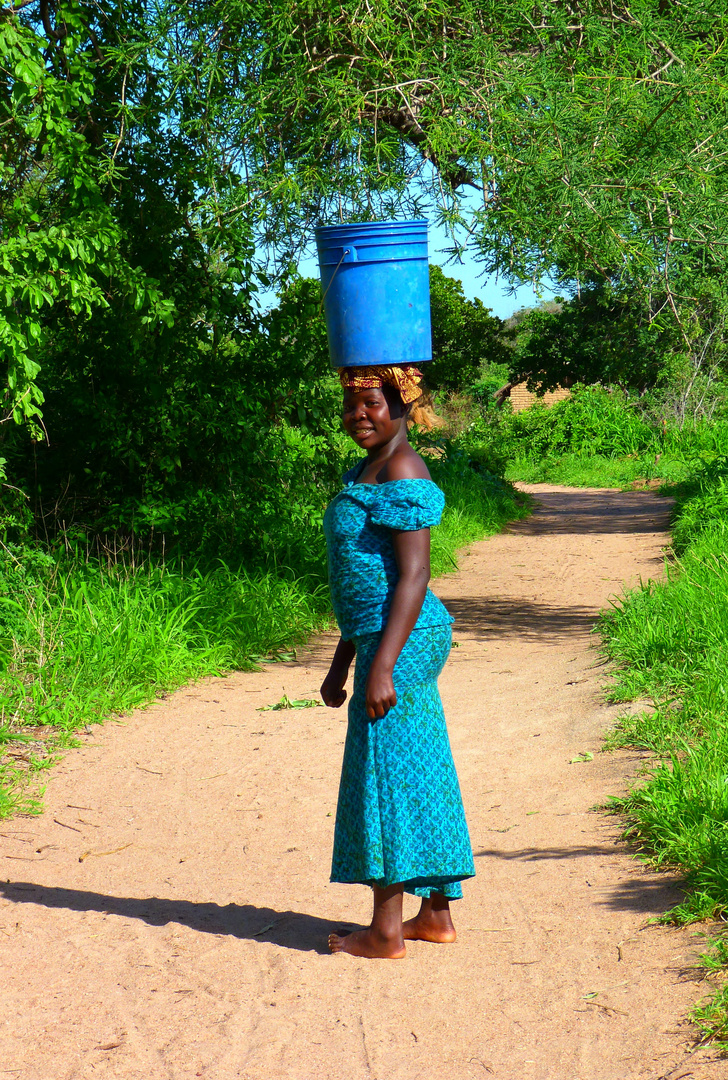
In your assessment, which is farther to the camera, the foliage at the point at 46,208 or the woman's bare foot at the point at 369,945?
the foliage at the point at 46,208

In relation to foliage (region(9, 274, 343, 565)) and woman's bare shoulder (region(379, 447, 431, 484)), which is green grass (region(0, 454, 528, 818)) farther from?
woman's bare shoulder (region(379, 447, 431, 484))

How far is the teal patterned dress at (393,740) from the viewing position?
282 centimetres

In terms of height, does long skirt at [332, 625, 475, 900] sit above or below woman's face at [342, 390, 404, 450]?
below

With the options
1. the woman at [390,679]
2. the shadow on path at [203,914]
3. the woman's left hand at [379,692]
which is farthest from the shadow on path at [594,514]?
the woman's left hand at [379,692]

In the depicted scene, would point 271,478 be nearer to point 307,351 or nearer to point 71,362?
point 307,351

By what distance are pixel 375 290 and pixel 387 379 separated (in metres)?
0.26

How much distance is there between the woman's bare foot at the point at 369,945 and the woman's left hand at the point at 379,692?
680mm

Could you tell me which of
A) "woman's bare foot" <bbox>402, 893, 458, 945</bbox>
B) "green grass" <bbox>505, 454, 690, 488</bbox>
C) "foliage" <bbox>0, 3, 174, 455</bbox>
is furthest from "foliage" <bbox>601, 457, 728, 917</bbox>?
"green grass" <bbox>505, 454, 690, 488</bbox>

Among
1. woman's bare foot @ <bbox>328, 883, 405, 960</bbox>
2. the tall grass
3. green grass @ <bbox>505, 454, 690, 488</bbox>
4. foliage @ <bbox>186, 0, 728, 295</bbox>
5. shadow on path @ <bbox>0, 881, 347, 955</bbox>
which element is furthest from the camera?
the tall grass

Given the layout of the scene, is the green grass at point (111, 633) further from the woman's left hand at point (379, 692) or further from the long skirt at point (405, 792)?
the woman's left hand at point (379, 692)

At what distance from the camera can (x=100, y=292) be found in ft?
18.3

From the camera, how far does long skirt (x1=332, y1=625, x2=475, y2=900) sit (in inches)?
111

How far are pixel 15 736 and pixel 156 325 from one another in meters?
3.36

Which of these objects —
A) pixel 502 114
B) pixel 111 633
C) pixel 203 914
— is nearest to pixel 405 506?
pixel 203 914
